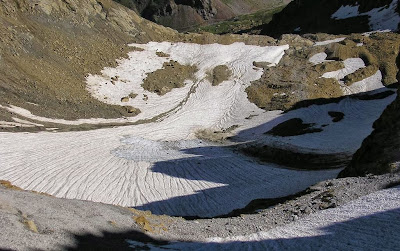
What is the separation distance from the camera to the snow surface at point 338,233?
1138cm

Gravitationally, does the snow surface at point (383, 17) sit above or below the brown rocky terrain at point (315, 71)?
above

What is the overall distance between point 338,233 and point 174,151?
71.5 ft

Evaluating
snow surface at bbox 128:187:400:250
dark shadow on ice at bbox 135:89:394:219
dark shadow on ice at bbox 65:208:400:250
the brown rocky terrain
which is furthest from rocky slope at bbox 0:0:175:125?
snow surface at bbox 128:187:400:250

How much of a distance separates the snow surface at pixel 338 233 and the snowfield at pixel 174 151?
8.97 metres

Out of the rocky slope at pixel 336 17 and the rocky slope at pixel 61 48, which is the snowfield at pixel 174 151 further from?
the rocky slope at pixel 336 17

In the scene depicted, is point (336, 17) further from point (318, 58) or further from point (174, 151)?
point (174, 151)

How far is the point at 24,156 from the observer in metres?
28.0

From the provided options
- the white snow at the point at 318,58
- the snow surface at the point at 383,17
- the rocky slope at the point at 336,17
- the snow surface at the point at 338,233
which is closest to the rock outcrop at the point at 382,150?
the snow surface at the point at 338,233

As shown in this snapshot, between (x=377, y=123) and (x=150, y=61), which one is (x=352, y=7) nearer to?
(x=150, y=61)

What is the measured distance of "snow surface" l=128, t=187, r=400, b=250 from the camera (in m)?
11.4

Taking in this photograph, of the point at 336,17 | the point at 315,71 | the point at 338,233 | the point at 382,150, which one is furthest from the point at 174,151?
the point at 336,17

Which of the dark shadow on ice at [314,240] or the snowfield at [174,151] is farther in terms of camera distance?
the snowfield at [174,151]

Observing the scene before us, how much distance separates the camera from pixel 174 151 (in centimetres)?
3319

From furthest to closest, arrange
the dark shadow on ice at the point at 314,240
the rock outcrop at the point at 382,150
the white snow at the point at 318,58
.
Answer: the white snow at the point at 318,58, the rock outcrop at the point at 382,150, the dark shadow on ice at the point at 314,240
